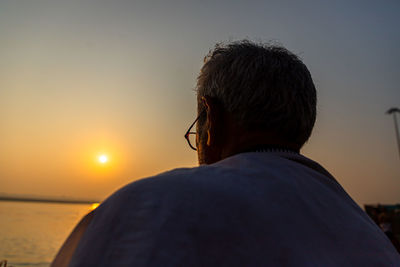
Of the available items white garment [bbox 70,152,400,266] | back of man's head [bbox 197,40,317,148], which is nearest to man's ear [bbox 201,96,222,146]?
back of man's head [bbox 197,40,317,148]

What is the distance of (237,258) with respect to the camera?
680 millimetres

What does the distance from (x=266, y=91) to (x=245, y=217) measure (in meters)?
0.59

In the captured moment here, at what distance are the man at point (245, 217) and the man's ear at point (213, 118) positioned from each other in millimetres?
110

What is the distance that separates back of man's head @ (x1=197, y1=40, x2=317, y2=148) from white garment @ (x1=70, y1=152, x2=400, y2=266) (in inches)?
12.1

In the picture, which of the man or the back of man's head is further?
the back of man's head

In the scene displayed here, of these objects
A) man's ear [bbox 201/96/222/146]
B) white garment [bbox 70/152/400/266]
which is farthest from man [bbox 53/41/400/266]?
man's ear [bbox 201/96/222/146]

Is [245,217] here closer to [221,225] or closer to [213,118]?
[221,225]

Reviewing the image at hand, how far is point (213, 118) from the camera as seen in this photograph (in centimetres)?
126

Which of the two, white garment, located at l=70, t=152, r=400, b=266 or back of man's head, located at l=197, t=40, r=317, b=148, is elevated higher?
back of man's head, located at l=197, t=40, r=317, b=148

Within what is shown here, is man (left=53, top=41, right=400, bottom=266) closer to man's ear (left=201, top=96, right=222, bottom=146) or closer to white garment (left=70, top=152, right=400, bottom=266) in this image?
white garment (left=70, top=152, right=400, bottom=266)

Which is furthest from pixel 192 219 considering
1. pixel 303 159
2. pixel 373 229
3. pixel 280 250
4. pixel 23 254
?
pixel 23 254

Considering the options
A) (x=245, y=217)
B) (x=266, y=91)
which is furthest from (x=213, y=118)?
(x=245, y=217)

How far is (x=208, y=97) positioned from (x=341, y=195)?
0.61 metres

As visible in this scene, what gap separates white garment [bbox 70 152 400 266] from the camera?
2.17 feet
